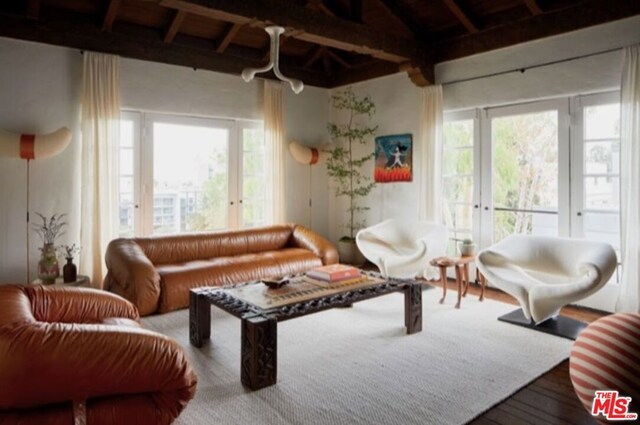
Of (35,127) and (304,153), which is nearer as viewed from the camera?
(35,127)

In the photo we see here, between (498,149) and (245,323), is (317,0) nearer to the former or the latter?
(498,149)

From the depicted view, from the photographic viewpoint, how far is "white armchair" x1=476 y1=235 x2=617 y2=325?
11.3 ft

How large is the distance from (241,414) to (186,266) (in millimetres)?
2465

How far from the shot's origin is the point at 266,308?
2.92 m

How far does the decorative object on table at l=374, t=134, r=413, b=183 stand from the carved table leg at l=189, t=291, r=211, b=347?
3591 millimetres

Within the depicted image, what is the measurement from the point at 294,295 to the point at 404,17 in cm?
396

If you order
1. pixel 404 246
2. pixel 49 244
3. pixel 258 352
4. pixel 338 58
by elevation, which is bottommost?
pixel 258 352

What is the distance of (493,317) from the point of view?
4062 mm

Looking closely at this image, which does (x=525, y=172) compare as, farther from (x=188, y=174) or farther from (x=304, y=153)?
(x=188, y=174)

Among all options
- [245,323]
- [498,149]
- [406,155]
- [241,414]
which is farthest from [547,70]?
[241,414]

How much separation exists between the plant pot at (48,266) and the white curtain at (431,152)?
13.8 ft

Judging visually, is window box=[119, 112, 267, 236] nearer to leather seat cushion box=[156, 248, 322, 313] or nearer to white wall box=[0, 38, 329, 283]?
white wall box=[0, 38, 329, 283]

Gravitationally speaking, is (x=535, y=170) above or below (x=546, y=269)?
above

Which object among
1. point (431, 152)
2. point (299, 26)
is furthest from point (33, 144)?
point (431, 152)
